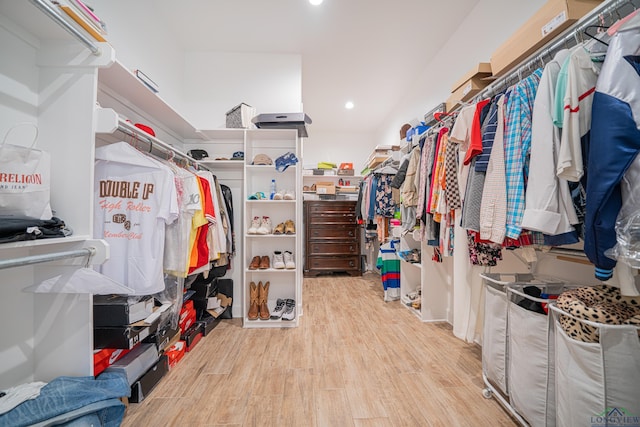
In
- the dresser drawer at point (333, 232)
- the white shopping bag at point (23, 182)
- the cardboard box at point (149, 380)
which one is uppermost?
the white shopping bag at point (23, 182)

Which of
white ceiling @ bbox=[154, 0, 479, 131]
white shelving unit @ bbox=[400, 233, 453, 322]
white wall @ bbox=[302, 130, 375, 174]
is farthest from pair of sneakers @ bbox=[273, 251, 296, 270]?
white wall @ bbox=[302, 130, 375, 174]

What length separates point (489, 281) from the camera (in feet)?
4.42

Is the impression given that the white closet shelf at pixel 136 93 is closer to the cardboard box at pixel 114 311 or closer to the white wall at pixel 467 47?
the cardboard box at pixel 114 311

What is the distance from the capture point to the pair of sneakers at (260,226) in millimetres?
2318

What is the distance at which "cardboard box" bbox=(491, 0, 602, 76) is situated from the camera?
1.02 meters

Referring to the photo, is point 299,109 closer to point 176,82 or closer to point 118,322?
point 176,82

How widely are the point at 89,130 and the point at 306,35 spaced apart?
2116mm

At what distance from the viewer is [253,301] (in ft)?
7.68

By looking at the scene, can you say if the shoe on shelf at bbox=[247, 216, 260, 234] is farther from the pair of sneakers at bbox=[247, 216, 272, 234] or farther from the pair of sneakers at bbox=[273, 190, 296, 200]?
the pair of sneakers at bbox=[273, 190, 296, 200]

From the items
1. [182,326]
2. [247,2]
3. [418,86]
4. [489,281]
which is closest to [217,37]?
[247,2]

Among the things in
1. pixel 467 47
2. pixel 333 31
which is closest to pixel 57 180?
pixel 333 31

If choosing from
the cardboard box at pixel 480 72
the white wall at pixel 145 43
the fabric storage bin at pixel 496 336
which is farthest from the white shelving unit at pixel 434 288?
the white wall at pixel 145 43

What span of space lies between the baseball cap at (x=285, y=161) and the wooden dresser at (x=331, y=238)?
1869 mm

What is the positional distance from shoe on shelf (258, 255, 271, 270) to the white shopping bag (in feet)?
5.25
